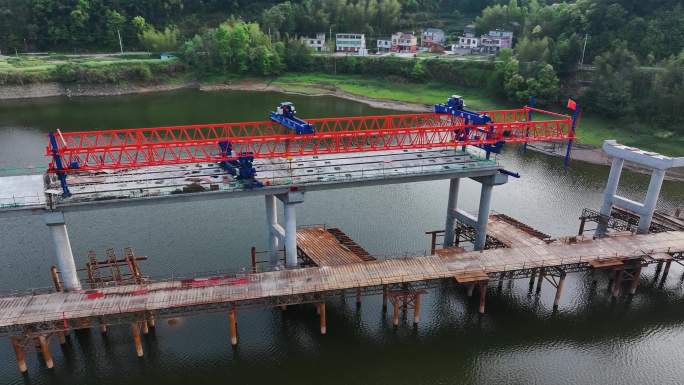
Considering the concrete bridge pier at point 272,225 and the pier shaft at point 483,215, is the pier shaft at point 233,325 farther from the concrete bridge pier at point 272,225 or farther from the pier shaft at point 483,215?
the pier shaft at point 483,215

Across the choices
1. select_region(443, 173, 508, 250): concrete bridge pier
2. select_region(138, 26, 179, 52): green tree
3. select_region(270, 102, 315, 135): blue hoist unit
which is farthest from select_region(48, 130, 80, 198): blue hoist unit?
select_region(138, 26, 179, 52): green tree

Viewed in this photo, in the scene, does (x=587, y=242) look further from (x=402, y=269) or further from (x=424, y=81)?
(x=424, y=81)

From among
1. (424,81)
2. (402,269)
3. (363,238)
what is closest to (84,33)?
(424,81)

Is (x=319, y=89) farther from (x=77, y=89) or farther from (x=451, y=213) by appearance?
(x=451, y=213)

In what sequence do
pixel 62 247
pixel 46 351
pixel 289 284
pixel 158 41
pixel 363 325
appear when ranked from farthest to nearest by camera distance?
pixel 158 41
pixel 363 325
pixel 289 284
pixel 62 247
pixel 46 351

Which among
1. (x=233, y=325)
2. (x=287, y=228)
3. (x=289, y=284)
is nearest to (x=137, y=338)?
(x=233, y=325)
